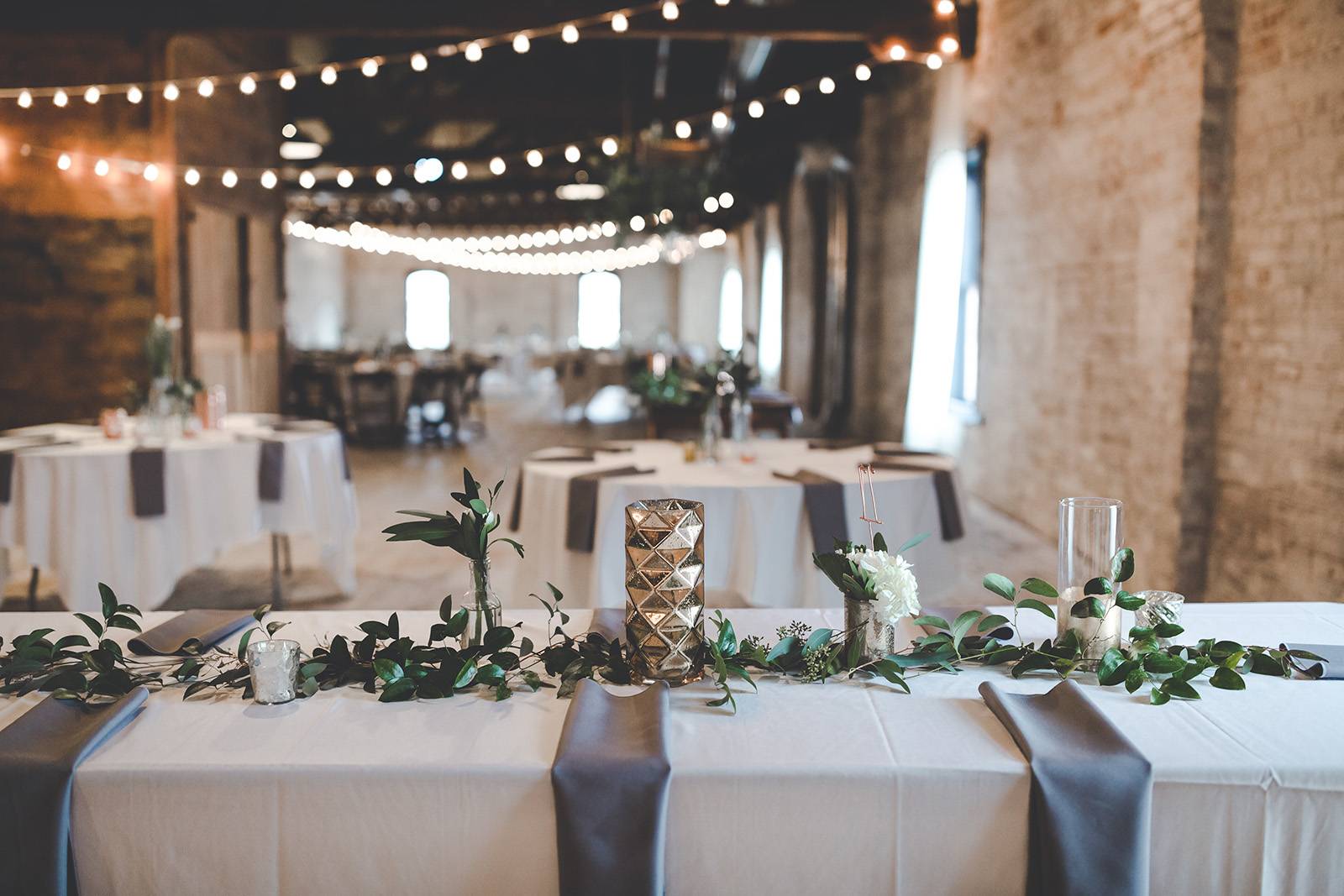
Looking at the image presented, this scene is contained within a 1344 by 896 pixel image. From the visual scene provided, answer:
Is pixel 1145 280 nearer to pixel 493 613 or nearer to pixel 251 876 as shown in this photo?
pixel 493 613

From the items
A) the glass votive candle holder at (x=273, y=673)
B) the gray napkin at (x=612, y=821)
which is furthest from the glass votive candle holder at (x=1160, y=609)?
the glass votive candle holder at (x=273, y=673)

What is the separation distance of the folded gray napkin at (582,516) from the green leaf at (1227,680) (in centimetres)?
213

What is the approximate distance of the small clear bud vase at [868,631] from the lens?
5.27 ft

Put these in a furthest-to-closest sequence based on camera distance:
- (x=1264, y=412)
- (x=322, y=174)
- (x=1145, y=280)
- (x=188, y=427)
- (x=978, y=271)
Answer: (x=322, y=174), (x=978, y=271), (x=1145, y=280), (x=188, y=427), (x=1264, y=412)

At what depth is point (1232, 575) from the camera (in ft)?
15.0


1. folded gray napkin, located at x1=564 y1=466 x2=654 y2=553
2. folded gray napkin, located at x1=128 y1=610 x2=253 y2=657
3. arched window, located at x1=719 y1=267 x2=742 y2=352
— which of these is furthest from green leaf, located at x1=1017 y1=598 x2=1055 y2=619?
arched window, located at x1=719 y1=267 x2=742 y2=352

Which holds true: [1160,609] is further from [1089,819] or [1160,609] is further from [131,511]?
[131,511]

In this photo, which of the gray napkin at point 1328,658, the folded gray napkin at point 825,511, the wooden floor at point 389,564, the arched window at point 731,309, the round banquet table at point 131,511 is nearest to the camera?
the gray napkin at point 1328,658

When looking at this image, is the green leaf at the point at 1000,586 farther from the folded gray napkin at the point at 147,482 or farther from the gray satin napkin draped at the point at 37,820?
the folded gray napkin at the point at 147,482

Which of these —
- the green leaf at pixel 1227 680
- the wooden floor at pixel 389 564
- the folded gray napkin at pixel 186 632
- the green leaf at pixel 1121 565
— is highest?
the green leaf at pixel 1121 565

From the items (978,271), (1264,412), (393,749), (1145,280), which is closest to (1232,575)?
(1264,412)

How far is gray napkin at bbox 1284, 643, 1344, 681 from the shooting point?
158cm

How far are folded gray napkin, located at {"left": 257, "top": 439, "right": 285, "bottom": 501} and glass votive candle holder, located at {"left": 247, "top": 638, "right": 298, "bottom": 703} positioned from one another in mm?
3061

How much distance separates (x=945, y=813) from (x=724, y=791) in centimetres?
26
